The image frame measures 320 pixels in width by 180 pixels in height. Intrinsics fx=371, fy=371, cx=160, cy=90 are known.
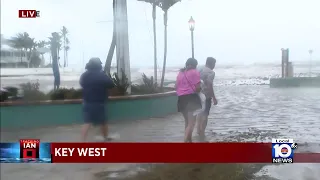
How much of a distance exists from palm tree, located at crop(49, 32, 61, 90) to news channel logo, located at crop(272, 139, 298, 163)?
1.59 metres

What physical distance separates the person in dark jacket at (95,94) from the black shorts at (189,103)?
0.52 meters

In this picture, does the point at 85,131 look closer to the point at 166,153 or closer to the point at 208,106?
the point at 166,153

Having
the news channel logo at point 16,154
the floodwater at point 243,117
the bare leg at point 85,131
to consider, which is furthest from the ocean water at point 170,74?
the news channel logo at point 16,154

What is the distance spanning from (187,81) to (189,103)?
17cm

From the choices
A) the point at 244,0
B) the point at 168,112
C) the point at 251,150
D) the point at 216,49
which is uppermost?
the point at 244,0

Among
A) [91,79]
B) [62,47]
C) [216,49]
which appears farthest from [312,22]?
[62,47]

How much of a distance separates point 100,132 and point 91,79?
0.40 m

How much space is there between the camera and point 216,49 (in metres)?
2.58

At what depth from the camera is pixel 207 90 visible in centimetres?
272

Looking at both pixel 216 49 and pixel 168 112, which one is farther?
pixel 168 112

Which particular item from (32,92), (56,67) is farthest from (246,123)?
(32,92)

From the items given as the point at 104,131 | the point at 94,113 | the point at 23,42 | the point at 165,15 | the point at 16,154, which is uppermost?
the point at 165,15

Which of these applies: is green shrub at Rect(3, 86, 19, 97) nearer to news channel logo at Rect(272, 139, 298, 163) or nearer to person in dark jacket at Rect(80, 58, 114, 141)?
person in dark jacket at Rect(80, 58, 114, 141)

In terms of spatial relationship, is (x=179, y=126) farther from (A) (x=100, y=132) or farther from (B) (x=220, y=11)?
(B) (x=220, y=11)
